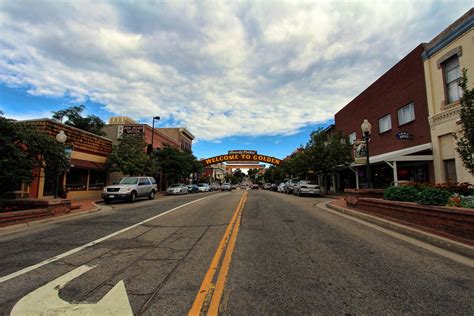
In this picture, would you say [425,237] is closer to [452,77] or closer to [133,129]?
[452,77]

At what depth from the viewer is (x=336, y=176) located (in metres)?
35.7

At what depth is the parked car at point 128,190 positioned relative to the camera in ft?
61.4

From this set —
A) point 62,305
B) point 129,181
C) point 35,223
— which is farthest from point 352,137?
point 62,305

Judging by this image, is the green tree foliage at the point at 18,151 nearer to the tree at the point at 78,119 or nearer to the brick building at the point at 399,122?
the brick building at the point at 399,122

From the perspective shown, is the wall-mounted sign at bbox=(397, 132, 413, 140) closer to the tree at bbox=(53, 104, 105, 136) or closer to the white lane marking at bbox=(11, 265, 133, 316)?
the white lane marking at bbox=(11, 265, 133, 316)

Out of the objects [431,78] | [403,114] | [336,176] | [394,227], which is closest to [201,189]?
[336,176]

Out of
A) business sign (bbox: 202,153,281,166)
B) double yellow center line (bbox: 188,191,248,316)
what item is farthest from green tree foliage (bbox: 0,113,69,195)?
business sign (bbox: 202,153,281,166)

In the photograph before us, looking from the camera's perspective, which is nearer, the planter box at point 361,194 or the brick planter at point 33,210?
the brick planter at point 33,210

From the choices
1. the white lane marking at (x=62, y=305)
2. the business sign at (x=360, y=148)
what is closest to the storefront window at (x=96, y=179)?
the white lane marking at (x=62, y=305)

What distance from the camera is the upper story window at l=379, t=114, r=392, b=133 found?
2199 centimetres

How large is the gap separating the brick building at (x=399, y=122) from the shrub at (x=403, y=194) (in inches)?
308

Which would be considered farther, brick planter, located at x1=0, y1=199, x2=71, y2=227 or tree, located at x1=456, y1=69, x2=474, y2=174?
brick planter, located at x1=0, y1=199, x2=71, y2=227

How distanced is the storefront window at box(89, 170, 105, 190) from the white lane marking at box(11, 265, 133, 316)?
24329mm

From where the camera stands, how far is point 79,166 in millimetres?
22688
